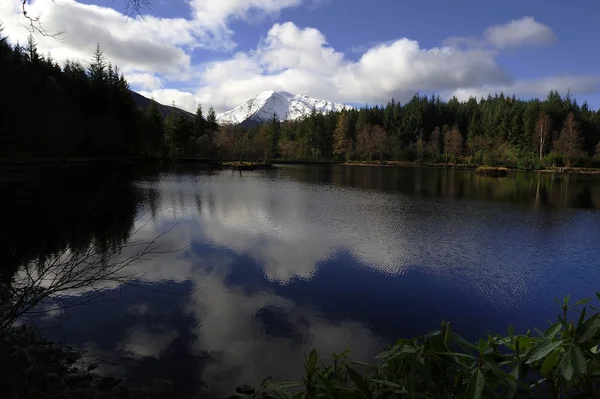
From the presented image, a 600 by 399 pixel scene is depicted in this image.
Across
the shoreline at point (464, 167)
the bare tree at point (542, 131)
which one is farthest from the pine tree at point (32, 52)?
the bare tree at point (542, 131)

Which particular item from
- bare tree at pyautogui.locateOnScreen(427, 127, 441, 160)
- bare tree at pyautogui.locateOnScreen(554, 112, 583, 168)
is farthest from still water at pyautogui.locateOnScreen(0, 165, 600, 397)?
bare tree at pyautogui.locateOnScreen(427, 127, 441, 160)

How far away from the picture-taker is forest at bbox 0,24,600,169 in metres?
45.0

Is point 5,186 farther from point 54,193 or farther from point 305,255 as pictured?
point 305,255

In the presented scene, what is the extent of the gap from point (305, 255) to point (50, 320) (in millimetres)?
6850

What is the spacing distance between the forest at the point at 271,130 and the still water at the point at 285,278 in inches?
1217

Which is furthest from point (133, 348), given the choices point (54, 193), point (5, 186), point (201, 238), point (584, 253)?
point (5, 186)

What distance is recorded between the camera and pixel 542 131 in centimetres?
7075

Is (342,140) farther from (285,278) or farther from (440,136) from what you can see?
(285,278)

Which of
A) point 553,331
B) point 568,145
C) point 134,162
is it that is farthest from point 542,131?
point 553,331

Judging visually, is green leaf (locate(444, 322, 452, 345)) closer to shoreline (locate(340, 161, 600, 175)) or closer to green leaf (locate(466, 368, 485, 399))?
green leaf (locate(466, 368, 485, 399))

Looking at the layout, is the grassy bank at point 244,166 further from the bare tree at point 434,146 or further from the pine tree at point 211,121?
the bare tree at point 434,146

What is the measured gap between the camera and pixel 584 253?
41.6ft

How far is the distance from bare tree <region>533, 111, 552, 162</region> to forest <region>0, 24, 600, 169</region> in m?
0.25

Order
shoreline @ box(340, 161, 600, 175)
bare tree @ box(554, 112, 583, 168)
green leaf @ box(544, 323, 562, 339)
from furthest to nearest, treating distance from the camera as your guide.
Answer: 1. bare tree @ box(554, 112, 583, 168)
2. shoreline @ box(340, 161, 600, 175)
3. green leaf @ box(544, 323, 562, 339)
